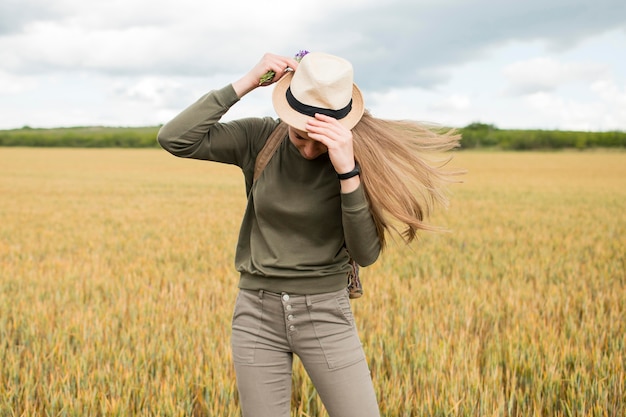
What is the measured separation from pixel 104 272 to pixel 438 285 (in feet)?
13.0

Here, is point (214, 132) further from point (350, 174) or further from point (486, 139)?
point (486, 139)

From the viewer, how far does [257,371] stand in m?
2.30

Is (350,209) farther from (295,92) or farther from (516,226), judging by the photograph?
(516,226)

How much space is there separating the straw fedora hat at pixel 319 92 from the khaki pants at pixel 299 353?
677 millimetres

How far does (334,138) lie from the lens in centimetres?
213

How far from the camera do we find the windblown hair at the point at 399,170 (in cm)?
233

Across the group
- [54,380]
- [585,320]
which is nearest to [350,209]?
[54,380]

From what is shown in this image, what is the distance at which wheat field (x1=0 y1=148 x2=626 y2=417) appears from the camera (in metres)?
3.57

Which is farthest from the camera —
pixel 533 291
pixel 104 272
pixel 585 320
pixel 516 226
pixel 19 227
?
pixel 516 226

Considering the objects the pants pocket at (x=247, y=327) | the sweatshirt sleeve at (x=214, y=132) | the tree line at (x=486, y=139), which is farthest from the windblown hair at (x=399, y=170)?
the tree line at (x=486, y=139)

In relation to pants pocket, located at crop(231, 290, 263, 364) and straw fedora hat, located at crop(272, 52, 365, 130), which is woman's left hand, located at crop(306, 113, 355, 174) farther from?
pants pocket, located at crop(231, 290, 263, 364)

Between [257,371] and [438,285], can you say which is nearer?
[257,371]

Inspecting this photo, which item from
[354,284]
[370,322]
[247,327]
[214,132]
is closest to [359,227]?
[354,284]

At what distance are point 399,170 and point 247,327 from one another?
864 millimetres
